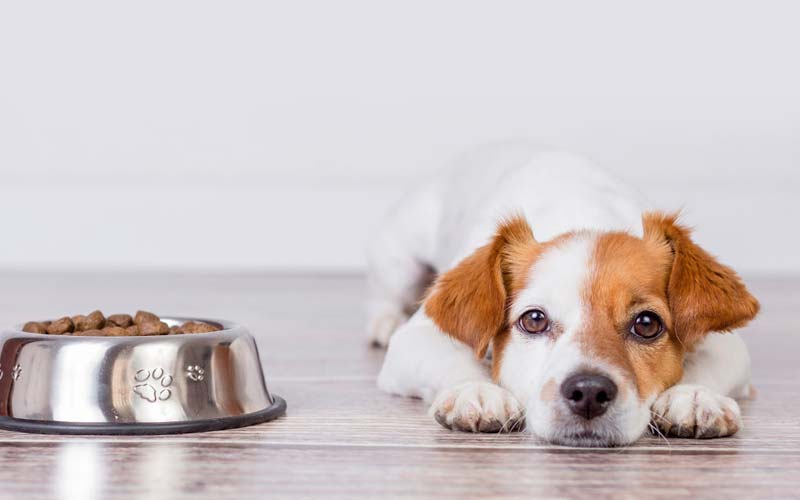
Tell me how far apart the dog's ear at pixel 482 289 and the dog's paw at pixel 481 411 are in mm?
99

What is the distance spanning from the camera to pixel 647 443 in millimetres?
1876

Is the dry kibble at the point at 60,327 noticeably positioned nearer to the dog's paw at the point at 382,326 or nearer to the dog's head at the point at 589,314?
the dog's head at the point at 589,314

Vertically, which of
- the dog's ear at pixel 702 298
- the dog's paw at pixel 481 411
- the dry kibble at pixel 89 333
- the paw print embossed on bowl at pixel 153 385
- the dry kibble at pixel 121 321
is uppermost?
the dog's ear at pixel 702 298

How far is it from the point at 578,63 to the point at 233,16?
1840 mm

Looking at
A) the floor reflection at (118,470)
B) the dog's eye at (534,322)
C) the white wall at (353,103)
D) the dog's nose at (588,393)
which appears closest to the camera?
the floor reflection at (118,470)

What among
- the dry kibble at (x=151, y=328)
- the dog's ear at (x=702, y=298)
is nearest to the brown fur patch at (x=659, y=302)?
the dog's ear at (x=702, y=298)

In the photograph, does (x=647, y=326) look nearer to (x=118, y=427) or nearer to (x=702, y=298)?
(x=702, y=298)

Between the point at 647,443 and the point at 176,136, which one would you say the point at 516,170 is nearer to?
the point at 647,443

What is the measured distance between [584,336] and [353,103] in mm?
4291

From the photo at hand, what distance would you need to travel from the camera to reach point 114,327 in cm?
205

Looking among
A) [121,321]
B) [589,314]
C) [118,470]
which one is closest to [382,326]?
[121,321]

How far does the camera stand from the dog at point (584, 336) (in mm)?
1845

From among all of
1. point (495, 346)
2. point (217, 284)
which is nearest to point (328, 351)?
point (495, 346)

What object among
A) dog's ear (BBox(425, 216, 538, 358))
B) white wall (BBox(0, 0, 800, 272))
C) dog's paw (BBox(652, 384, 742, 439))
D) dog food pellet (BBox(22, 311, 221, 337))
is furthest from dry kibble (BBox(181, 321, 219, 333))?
white wall (BBox(0, 0, 800, 272))
